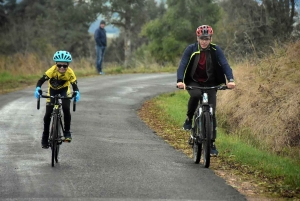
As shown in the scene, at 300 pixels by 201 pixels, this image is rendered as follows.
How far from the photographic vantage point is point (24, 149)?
1072 cm

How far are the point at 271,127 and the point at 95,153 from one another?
4.98 meters

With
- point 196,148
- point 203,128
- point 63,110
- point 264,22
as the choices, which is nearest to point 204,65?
point 203,128

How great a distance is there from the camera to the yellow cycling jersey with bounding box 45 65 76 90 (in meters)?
9.80

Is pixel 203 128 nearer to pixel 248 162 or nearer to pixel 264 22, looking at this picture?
pixel 248 162

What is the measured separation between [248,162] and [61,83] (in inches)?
126

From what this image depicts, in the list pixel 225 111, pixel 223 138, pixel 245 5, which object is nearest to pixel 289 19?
pixel 245 5

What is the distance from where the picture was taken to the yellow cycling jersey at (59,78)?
386 inches

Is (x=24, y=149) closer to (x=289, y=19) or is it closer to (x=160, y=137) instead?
(x=160, y=137)

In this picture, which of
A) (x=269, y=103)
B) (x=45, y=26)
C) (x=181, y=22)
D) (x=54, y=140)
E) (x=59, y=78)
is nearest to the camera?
(x=54, y=140)

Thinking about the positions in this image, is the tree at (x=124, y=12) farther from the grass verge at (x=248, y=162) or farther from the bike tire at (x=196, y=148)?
the bike tire at (x=196, y=148)

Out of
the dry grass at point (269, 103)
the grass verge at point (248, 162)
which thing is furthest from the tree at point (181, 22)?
the grass verge at point (248, 162)

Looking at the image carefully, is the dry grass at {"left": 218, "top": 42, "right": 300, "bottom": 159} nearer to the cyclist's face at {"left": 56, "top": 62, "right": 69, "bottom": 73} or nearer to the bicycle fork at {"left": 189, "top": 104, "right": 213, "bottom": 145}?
the bicycle fork at {"left": 189, "top": 104, "right": 213, "bottom": 145}

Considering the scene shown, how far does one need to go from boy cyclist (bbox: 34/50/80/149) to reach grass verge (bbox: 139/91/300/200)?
228 centimetres

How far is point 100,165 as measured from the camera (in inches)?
371
